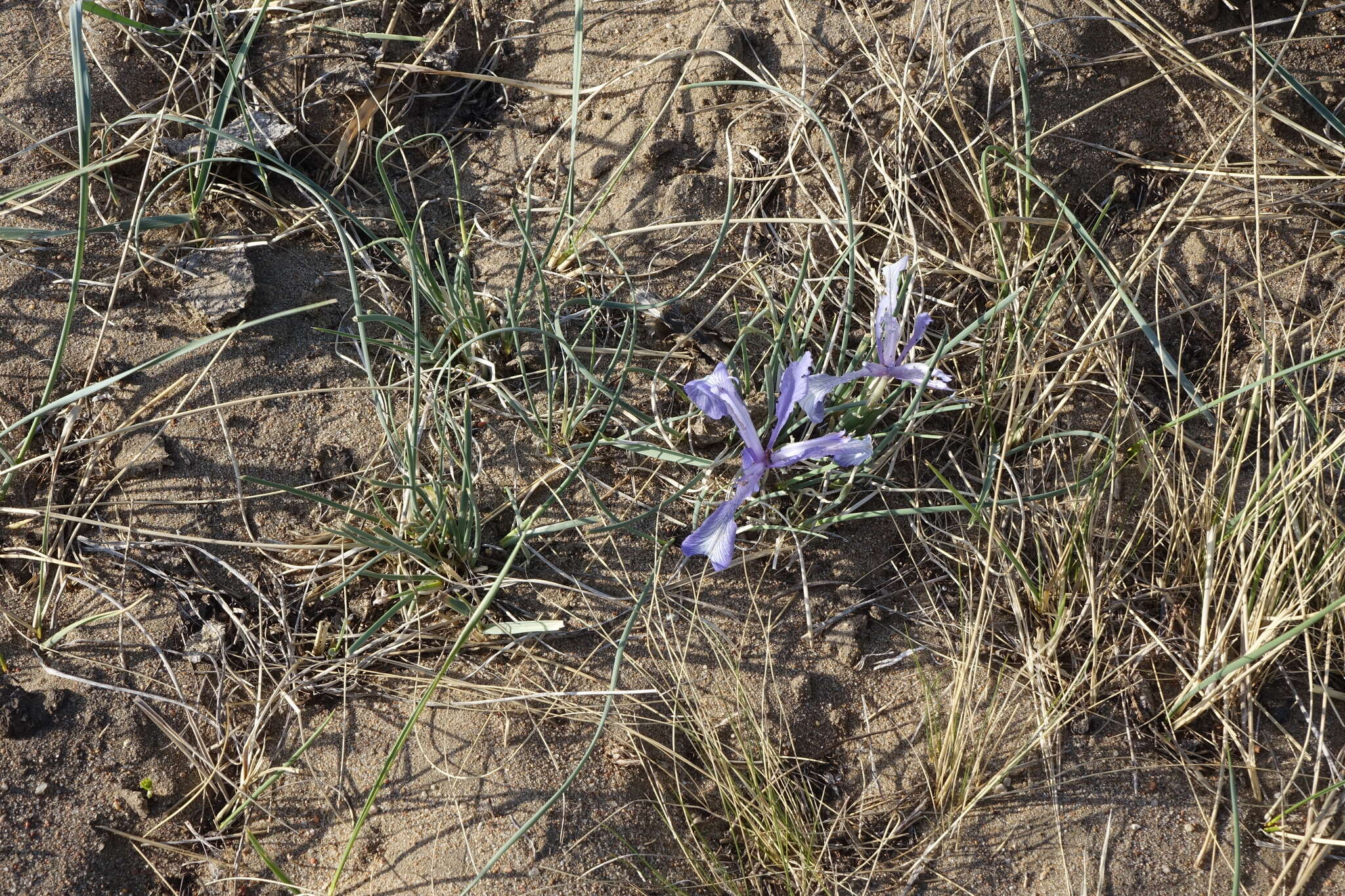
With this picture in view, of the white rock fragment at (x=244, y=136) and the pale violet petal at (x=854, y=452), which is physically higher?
the white rock fragment at (x=244, y=136)

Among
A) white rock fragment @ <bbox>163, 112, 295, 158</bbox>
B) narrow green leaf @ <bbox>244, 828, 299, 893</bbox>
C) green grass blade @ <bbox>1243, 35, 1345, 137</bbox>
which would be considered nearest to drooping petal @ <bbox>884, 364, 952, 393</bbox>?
green grass blade @ <bbox>1243, 35, 1345, 137</bbox>

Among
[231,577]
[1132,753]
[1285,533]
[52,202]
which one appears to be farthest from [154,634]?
[1285,533]

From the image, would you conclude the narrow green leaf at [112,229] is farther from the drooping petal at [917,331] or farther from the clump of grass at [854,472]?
the drooping petal at [917,331]

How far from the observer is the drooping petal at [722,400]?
5.04 feet

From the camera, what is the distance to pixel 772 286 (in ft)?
6.70

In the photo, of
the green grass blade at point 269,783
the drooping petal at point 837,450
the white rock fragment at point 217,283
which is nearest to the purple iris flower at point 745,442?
the drooping petal at point 837,450

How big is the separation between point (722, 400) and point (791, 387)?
0.12m

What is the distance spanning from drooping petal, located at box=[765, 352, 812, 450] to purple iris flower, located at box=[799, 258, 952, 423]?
0.5 inches

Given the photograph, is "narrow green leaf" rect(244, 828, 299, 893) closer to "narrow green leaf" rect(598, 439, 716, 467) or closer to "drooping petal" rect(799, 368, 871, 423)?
"narrow green leaf" rect(598, 439, 716, 467)

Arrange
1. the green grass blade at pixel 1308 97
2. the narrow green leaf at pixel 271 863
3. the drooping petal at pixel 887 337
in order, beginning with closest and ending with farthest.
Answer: the narrow green leaf at pixel 271 863 → the drooping petal at pixel 887 337 → the green grass blade at pixel 1308 97

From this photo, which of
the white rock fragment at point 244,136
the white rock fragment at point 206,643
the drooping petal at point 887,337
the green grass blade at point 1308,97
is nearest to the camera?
the drooping petal at point 887,337

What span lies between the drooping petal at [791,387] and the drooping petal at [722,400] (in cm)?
4

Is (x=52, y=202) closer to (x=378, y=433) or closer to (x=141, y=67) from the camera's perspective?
(x=141, y=67)

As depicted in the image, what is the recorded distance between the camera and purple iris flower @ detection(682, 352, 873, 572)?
1538mm
